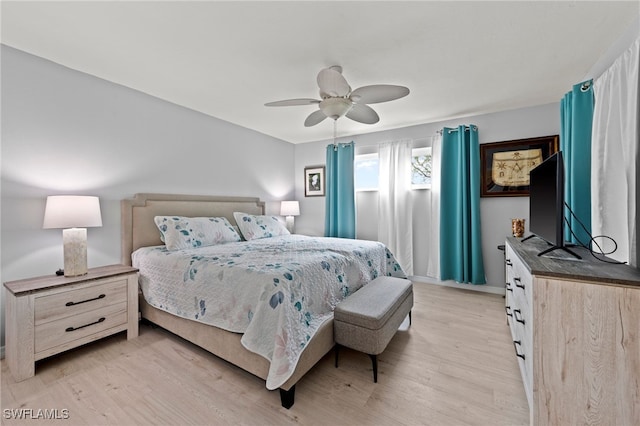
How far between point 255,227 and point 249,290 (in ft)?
6.21

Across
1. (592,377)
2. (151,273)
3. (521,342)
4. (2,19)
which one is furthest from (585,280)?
(2,19)

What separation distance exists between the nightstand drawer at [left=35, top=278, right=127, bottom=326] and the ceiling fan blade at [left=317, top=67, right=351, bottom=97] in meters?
2.36

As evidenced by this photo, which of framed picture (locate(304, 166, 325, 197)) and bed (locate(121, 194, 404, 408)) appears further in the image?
framed picture (locate(304, 166, 325, 197))

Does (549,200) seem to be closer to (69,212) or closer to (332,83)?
(332,83)

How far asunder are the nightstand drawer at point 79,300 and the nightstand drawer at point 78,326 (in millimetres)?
33

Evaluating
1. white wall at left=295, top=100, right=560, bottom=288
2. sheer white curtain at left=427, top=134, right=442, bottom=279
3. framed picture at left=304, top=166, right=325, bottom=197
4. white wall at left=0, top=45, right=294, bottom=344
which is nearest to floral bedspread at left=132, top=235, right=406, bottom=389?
white wall at left=0, top=45, right=294, bottom=344

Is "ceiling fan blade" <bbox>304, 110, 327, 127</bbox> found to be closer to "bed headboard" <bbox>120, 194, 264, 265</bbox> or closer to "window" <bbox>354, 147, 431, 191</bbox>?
"bed headboard" <bbox>120, 194, 264, 265</bbox>

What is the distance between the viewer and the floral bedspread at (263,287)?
156cm

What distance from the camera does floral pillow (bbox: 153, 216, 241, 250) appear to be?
2.64 m

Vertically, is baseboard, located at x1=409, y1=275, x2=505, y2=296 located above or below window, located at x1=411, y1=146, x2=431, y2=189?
below

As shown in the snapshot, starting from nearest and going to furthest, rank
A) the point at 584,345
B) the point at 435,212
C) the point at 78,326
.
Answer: the point at 584,345 < the point at 78,326 < the point at 435,212

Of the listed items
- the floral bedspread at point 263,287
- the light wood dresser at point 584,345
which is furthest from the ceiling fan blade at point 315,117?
the light wood dresser at point 584,345

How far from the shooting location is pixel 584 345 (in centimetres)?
114

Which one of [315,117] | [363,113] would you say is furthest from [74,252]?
[363,113]
